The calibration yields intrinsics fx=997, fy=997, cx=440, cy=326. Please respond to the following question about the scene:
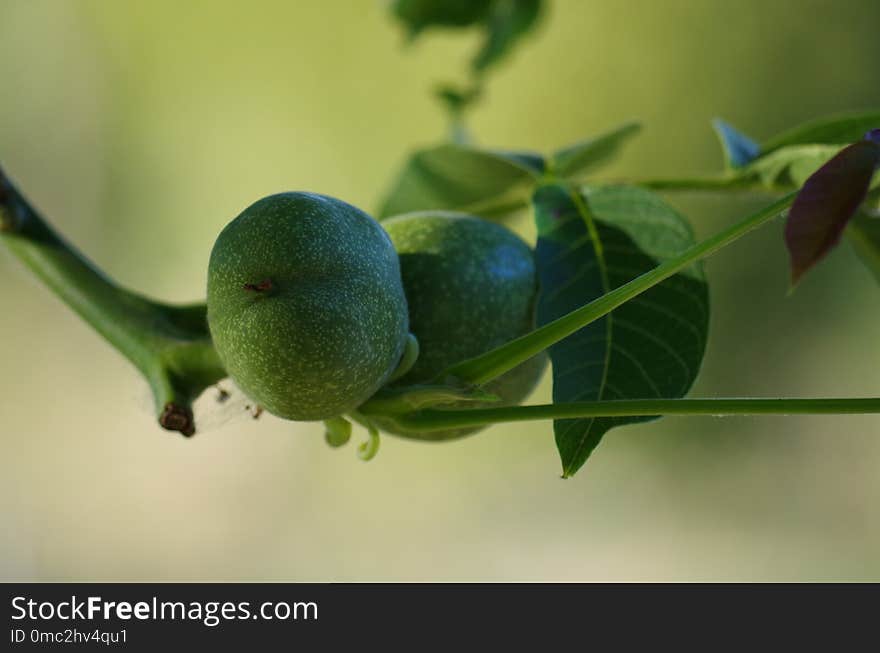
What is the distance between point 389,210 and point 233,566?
8.10 feet

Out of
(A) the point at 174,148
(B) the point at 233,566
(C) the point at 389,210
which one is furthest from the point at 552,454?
(C) the point at 389,210

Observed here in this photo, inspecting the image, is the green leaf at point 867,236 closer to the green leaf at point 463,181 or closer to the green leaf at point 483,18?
the green leaf at point 463,181

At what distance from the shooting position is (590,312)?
482 mm

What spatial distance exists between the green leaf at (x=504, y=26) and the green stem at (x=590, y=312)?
767mm

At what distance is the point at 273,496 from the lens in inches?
126

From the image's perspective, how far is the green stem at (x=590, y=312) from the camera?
0.45 metres

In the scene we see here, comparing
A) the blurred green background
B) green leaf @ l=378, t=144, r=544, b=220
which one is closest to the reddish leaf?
green leaf @ l=378, t=144, r=544, b=220

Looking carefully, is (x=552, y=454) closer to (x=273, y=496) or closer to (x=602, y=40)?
(x=273, y=496)

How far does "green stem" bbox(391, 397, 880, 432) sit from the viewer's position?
457 millimetres

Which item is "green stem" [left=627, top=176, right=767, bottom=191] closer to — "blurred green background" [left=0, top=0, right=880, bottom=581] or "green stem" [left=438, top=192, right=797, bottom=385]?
"green stem" [left=438, top=192, right=797, bottom=385]

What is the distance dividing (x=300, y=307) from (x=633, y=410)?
17 centimetres

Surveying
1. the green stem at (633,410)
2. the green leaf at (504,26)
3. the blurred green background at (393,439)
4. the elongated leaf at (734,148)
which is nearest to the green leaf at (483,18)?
the green leaf at (504,26)

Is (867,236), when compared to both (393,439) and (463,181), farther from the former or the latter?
(393,439)

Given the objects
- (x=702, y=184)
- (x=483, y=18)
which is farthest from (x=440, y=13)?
(x=702, y=184)
